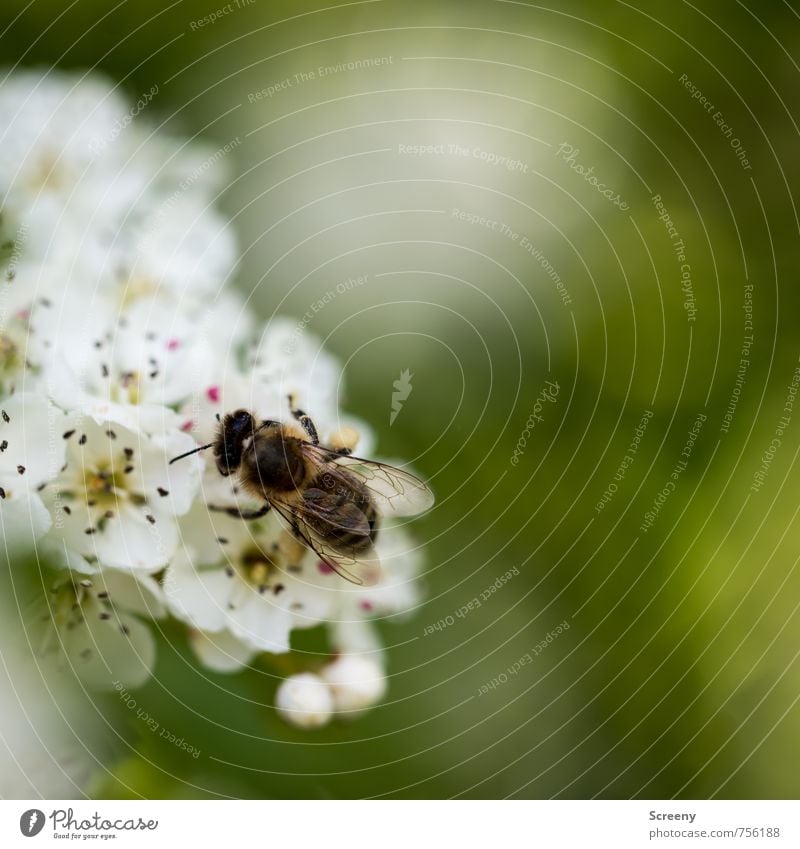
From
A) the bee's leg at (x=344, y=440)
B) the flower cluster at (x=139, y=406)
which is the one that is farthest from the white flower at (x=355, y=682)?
the bee's leg at (x=344, y=440)

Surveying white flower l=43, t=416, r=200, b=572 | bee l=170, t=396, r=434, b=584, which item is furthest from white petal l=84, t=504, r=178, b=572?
bee l=170, t=396, r=434, b=584

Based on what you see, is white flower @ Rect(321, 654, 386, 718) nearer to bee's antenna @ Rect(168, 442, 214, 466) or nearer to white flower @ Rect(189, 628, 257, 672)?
white flower @ Rect(189, 628, 257, 672)

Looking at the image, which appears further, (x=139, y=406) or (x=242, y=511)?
(x=242, y=511)

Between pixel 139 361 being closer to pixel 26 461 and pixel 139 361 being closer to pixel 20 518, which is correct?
pixel 26 461

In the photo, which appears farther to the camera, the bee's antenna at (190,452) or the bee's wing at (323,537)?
the bee's wing at (323,537)

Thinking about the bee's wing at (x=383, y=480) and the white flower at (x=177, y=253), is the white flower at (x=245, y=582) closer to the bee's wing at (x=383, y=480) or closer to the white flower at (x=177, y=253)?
the bee's wing at (x=383, y=480)

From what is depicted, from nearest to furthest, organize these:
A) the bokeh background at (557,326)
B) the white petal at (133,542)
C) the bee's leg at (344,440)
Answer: the white petal at (133,542) < the bee's leg at (344,440) < the bokeh background at (557,326)

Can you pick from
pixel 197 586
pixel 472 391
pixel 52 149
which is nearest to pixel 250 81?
pixel 52 149

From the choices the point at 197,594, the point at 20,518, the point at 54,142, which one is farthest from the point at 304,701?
the point at 54,142

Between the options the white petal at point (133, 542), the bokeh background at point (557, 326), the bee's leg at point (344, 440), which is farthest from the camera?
the bokeh background at point (557, 326)
